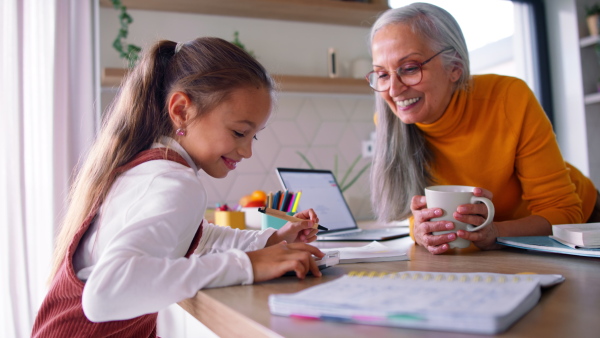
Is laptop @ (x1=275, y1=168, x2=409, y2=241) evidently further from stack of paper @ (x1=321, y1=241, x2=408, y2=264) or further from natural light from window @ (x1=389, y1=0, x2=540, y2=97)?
natural light from window @ (x1=389, y1=0, x2=540, y2=97)

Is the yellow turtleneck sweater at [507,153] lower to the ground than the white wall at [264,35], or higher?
lower

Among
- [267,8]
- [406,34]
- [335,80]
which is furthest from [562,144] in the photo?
[406,34]

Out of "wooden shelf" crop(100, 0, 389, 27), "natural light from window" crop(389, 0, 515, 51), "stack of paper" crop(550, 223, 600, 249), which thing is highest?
→ "natural light from window" crop(389, 0, 515, 51)

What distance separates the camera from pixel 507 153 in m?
1.25

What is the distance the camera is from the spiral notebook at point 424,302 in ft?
1.41

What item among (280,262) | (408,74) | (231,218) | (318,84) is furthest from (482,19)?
(280,262)

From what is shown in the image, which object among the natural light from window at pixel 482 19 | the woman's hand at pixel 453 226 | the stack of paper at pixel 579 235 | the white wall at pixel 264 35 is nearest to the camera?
the stack of paper at pixel 579 235

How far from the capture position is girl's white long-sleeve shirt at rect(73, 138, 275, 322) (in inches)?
23.9

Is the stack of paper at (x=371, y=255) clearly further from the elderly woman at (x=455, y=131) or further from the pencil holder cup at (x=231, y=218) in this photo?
the pencil holder cup at (x=231, y=218)

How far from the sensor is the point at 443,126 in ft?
4.35

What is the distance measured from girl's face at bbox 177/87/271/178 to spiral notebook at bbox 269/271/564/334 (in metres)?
0.42

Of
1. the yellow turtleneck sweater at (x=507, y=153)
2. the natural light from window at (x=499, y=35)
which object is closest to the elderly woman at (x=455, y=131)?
the yellow turtleneck sweater at (x=507, y=153)

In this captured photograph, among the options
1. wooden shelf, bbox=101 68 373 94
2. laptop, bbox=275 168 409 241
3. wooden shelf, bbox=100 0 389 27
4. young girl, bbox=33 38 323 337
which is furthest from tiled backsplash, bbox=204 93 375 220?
young girl, bbox=33 38 323 337

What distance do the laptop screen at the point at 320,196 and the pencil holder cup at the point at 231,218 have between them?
18cm
